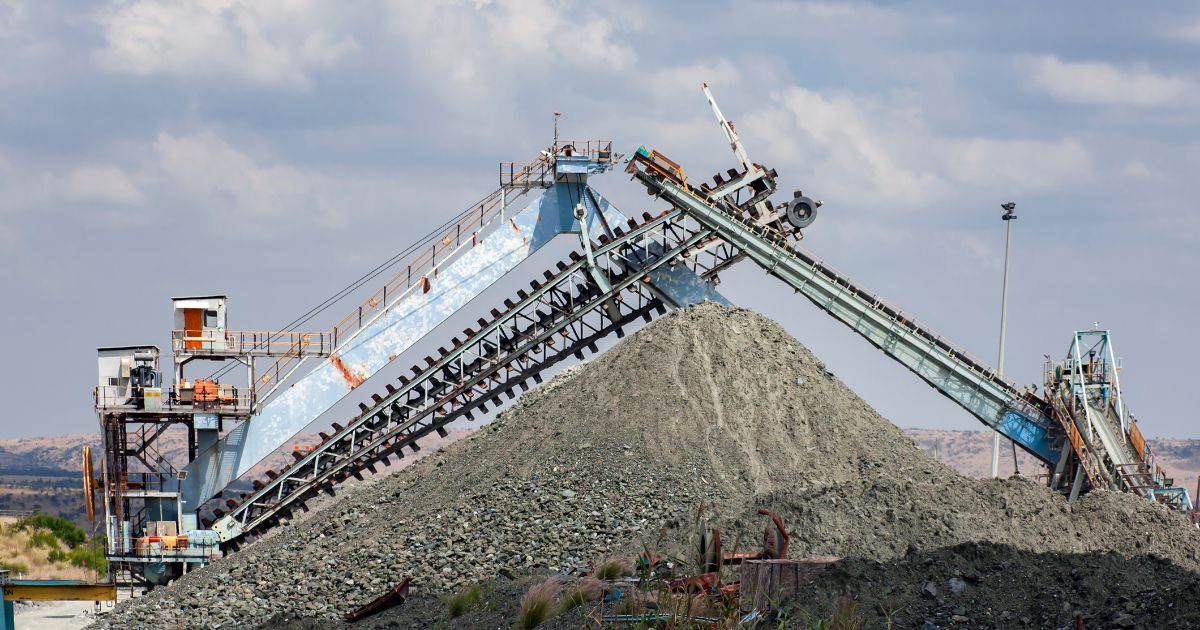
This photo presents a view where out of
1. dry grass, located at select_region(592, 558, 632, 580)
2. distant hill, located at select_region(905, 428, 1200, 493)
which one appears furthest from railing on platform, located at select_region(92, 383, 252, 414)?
distant hill, located at select_region(905, 428, 1200, 493)

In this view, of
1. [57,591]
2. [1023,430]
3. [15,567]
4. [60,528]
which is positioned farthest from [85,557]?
[1023,430]

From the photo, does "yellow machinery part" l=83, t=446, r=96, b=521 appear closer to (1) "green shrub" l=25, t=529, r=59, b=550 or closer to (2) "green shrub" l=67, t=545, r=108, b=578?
(2) "green shrub" l=67, t=545, r=108, b=578

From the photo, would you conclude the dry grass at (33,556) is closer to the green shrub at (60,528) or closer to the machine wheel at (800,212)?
the green shrub at (60,528)

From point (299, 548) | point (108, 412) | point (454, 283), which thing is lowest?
point (299, 548)

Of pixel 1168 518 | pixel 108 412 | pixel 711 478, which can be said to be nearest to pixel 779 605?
pixel 711 478

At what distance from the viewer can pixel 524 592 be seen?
80.5 ft

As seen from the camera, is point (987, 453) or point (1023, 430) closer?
point (1023, 430)

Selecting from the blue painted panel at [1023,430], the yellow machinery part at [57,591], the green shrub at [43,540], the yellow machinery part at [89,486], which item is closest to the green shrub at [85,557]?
the green shrub at [43,540]

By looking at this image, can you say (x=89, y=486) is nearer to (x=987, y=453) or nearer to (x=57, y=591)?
(x=57, y=591)

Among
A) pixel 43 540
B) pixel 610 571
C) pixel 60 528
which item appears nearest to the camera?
pixel 610 571

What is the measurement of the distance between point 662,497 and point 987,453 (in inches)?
4698

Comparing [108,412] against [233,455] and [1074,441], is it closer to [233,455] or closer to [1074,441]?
[233,455]

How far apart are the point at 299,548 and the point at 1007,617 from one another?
16306 mm

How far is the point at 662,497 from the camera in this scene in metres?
30.0
